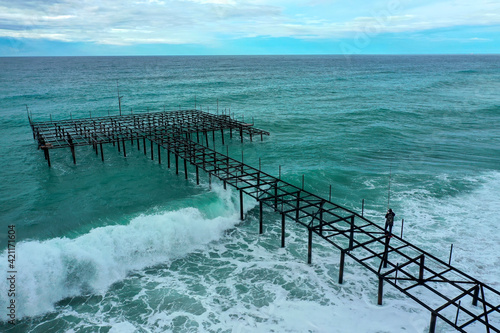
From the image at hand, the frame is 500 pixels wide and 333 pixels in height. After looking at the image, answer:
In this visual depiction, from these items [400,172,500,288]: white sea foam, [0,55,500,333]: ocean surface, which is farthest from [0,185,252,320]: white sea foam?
[400,172,500,288]: white sea foam

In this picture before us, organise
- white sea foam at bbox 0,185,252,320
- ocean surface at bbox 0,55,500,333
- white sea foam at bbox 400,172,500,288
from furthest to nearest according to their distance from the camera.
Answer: white sea foam at bbox 400,172,500,288 < white sea foam at bbox 0,185,252,320 < ocean surface at bbox 0,55,500,333

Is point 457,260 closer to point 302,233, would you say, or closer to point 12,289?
point 302,233

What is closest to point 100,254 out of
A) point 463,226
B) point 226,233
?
point 226,233

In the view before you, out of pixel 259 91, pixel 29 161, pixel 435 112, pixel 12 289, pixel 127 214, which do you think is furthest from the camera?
pixel 259 91

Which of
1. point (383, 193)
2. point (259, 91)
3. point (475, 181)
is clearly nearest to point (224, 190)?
point (383, 193)

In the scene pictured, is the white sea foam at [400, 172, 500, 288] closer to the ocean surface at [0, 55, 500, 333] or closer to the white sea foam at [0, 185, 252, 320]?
the ocean surface at [0, 55, 500, 333]

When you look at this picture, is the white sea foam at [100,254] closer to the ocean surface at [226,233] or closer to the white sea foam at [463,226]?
the ocean surface at [226,233]

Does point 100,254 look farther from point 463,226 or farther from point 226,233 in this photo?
point 463,226

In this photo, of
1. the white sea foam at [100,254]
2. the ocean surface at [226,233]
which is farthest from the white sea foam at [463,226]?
the white sea foam at [100,254]
